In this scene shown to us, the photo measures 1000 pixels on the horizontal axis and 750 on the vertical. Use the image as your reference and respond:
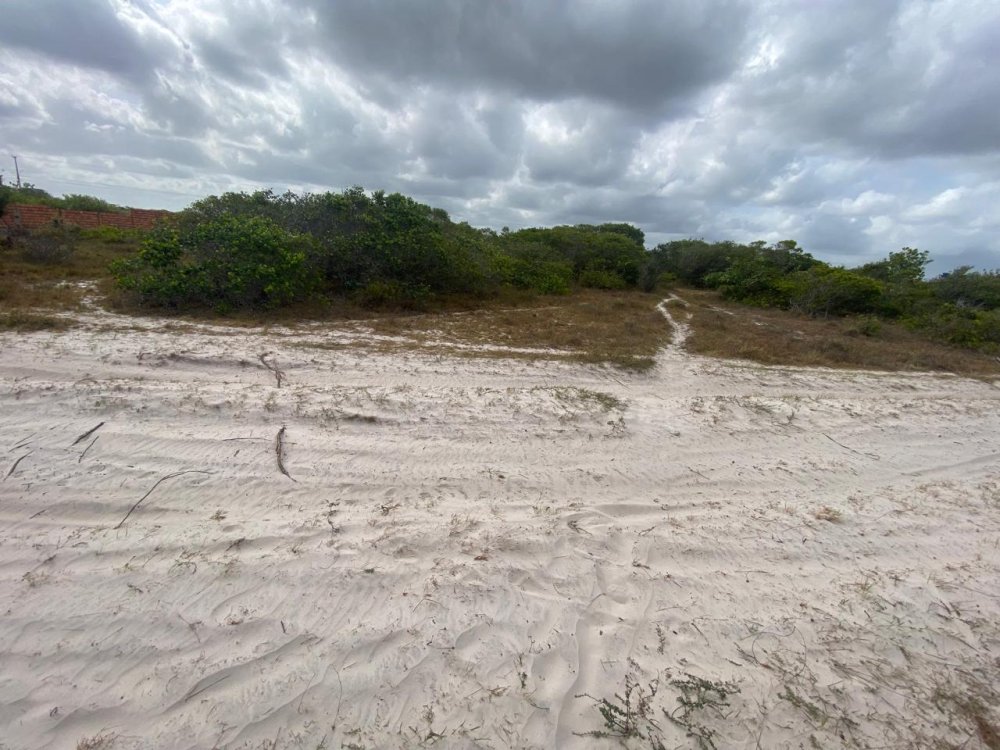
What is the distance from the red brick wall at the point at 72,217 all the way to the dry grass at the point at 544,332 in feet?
54.8

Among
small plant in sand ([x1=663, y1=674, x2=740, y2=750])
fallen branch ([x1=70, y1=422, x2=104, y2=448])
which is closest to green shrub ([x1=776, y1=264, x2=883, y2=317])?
small plant in sand ([x1=663, y1=674, x2=740, y2=750])

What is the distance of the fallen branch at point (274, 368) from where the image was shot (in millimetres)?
5861

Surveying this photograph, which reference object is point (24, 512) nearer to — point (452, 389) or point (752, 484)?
point (452, 389)

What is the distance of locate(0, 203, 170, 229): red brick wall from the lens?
19.0 meters

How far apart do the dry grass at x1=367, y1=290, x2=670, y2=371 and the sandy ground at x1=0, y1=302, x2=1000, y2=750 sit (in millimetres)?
2705

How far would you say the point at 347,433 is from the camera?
14.9 ft

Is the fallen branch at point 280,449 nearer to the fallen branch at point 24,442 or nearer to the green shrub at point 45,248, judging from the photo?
the fallen branch at point 24,442

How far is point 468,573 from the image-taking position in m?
2.90

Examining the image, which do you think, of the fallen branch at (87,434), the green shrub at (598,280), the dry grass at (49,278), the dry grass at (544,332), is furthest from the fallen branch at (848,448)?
the green shrub at (598,280)

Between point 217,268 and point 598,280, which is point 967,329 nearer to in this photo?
point 598,280

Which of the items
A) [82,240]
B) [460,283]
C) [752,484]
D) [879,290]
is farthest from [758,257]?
[82,240]

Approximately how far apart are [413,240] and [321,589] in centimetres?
1164

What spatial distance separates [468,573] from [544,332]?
7.52m

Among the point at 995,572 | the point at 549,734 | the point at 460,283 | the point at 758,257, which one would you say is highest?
the point at 758,257
